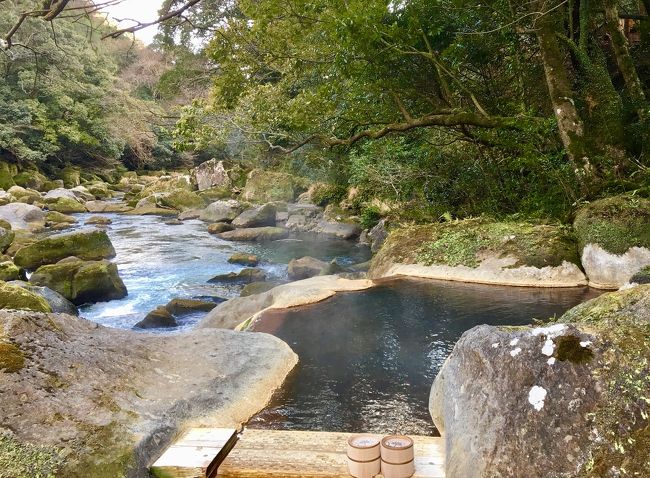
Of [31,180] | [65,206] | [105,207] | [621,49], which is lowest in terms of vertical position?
[105,207]

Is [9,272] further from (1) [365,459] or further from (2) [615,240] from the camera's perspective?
(2) [615,240]

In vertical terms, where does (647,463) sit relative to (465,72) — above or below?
below

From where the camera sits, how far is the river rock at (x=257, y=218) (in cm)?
1883

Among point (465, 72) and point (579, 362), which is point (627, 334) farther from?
point (465, 72)

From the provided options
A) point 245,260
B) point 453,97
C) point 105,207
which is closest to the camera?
point 453,97

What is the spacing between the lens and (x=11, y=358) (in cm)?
334

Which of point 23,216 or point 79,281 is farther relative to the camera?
point 23,216

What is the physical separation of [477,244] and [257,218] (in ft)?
37.9

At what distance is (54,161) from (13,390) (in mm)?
33202

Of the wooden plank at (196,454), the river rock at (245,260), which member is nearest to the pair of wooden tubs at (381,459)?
the wooden plank at (196,454)

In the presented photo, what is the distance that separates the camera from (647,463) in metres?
2.25

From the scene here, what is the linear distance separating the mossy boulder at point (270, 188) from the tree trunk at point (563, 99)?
48.5 ft

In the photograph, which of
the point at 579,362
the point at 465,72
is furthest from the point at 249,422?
the point at 465,72

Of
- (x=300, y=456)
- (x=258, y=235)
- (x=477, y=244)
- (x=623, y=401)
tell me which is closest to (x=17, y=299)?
(x=300, y=456)
